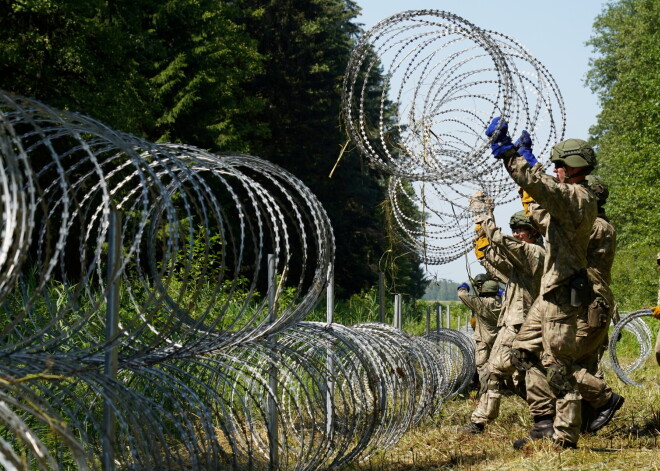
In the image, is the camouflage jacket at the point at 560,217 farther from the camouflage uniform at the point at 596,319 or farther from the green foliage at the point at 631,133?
the green foliage at the point at 631,133

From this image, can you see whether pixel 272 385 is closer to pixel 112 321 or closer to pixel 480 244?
pixel 112 321

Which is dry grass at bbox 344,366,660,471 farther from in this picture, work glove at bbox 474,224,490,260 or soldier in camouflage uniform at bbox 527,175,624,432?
work glove at bbox 474,224,490,260

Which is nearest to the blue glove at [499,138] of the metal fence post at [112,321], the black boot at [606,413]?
the black boot at [606,413]

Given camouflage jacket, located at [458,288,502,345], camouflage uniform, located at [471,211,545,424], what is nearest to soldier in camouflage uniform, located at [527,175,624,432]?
camouflage uniform, located at [471,211,545,424]

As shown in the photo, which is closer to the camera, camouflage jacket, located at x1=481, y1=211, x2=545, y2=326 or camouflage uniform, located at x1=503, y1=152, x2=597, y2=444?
camouflage uniform, located at x1=503, y1=152, x2=597, y2=444

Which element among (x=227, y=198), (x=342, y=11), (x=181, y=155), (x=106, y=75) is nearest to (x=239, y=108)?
(x=227, y=198)

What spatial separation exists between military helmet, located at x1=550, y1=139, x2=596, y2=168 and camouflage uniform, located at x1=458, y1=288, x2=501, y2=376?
498cm

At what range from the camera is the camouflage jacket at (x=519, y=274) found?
27.1 feet

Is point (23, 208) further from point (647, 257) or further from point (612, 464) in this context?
point (647, 257)

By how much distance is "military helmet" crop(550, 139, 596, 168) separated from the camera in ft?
22.2

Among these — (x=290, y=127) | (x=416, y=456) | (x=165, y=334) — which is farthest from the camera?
(x=290, y=127)

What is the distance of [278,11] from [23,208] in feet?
109

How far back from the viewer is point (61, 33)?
17.8 meters

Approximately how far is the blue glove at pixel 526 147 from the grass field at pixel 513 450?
2117mm
